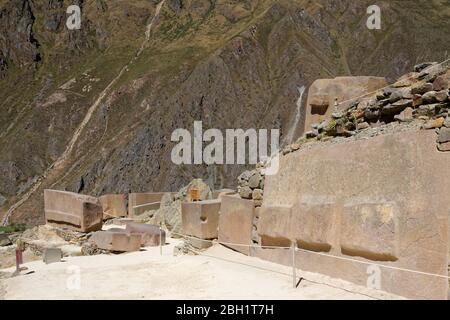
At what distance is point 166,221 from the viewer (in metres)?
16.3

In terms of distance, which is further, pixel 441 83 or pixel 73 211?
pixel 73 211

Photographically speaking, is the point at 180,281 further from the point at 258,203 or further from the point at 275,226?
the point at 258,203

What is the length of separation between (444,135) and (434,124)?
26 cm

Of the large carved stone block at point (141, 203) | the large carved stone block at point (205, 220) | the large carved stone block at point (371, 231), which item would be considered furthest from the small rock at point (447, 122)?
the large carved stone block at point (141, 203)

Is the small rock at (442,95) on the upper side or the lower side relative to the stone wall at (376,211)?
upper

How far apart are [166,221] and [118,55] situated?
55.1 meters

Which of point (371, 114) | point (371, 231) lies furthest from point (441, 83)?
point (371, 231)

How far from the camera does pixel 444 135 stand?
18.6 ft

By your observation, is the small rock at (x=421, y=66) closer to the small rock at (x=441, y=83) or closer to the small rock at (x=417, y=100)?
the small rock at (x=417, y=100)

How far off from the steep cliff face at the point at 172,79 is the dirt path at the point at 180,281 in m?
35.1

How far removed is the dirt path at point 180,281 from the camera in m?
6.34

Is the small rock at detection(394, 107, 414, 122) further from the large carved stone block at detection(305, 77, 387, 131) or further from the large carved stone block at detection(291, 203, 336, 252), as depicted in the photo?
the large carved stone block at detection(305, 77, 387, 131)
